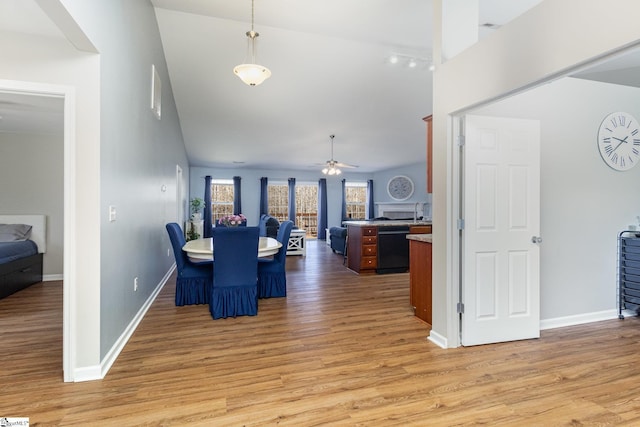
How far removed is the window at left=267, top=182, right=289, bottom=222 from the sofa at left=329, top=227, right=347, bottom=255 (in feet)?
11.0

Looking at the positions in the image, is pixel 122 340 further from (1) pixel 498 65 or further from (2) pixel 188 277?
(1) pixel 498 65

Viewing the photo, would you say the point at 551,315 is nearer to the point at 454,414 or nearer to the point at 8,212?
the point at 454,414

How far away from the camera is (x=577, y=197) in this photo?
295 centimetres

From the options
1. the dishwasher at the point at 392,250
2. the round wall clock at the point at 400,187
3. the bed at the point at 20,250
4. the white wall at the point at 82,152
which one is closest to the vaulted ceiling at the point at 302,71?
the white wall at the point at 82,152

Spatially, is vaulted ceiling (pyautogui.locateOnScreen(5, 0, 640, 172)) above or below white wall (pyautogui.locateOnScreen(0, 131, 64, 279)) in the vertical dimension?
above

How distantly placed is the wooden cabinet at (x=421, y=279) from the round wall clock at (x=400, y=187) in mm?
6838

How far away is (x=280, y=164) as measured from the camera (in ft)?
31.1

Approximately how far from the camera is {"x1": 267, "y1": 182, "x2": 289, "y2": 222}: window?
34.2 ft

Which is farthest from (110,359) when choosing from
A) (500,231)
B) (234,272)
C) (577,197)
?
(577,197)

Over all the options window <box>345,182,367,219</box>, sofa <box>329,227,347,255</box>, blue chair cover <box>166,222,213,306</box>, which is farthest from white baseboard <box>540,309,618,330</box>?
window <box>345,182,367,219</box>

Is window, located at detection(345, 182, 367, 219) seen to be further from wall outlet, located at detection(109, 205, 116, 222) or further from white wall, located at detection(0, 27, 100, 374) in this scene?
white wall, located at detection(0, 27, 100, 374)

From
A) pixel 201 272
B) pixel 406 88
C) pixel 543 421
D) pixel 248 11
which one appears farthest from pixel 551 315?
pixel 248 11

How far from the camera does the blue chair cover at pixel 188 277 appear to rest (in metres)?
3.45

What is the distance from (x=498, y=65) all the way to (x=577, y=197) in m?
1.87
